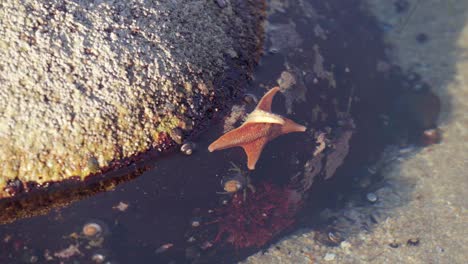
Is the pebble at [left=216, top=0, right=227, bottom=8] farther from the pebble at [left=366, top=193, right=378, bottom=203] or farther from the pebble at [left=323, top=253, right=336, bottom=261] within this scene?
the pebble at [left=366, top=193, right=378, bottom=203]

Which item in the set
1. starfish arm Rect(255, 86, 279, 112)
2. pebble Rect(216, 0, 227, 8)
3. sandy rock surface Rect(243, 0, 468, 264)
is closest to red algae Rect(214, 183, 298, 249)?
sandy rock surface Rect(243, 0, 468, 264)

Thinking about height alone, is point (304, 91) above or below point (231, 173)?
above

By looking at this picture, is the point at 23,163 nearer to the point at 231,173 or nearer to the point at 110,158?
the point at 110,158

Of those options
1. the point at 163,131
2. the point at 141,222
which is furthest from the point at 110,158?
the point at 141,222

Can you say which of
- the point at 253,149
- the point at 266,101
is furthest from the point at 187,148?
the point at 266,101

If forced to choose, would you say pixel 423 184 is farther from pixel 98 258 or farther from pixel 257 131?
pixel 98 258

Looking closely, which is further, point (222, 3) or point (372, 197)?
point (372, 197)
